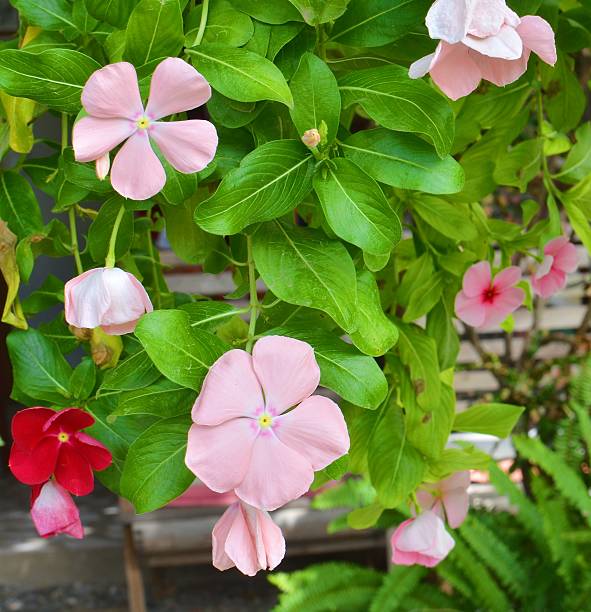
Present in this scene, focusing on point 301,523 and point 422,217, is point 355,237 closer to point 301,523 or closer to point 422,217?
point 422,217

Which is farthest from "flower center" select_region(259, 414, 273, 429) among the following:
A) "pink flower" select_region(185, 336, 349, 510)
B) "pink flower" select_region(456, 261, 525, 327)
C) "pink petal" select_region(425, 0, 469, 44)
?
"pink flower" select_region(456, 261, 525, 327)

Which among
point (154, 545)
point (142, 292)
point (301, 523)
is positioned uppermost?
point (142, 292)

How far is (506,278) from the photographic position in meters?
0.73

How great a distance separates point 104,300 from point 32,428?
0.11 metres

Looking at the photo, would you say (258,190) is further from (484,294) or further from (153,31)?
(484,294)

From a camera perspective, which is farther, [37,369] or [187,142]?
[37,369]

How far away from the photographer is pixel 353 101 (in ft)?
1.67

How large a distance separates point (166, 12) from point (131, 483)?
26 centimetres

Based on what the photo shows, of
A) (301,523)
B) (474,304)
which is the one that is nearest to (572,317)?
(301,523)

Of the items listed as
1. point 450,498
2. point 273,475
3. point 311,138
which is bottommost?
point 450,498

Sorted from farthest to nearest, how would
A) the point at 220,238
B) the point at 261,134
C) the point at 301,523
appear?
the point at 301,523 → the point at 220,238 → the point at 261,134

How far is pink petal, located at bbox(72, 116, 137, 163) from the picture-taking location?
1.44ft

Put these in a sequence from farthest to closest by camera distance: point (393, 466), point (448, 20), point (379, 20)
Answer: point (393, 466) → point (379, 20) → point (448, 20)

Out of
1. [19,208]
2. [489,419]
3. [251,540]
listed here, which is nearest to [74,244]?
[19,208]
